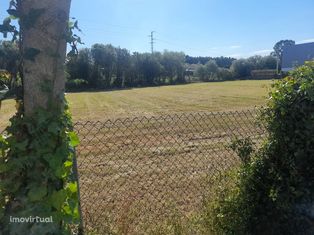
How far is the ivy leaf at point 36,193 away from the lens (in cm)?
189

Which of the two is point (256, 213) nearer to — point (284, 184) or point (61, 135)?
point (284, 184)

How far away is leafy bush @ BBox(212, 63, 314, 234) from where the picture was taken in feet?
10.5

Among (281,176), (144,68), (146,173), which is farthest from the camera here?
(144,68)

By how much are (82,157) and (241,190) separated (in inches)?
209

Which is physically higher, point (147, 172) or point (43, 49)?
point (43, 49)

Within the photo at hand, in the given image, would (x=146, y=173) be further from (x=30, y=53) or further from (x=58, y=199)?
(x=30, y=53)

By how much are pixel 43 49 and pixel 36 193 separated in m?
0.75

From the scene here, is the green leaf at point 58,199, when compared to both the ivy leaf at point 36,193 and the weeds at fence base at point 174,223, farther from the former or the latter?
the weeds at fence base at point 174,223

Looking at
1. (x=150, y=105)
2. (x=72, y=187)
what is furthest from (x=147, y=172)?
(x=150, y=105)

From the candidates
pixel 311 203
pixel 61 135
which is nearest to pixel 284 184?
pixel 311 203

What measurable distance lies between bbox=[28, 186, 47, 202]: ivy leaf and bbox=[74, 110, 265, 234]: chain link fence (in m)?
1.61

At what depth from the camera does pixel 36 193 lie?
1.89m

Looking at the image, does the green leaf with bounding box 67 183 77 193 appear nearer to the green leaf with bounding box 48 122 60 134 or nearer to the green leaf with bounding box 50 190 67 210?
the green leaf with bounding box 50 190 67 210

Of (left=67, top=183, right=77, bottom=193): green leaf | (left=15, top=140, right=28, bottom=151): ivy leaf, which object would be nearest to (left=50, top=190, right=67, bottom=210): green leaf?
(left=67, top=183, right=77, bottom=193): green leaf
